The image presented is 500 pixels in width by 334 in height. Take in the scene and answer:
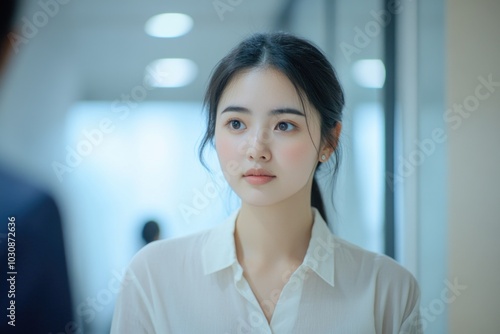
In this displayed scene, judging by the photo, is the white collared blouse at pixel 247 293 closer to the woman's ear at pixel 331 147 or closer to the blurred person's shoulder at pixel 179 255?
the blurred person's shoulder at pixel 179 255

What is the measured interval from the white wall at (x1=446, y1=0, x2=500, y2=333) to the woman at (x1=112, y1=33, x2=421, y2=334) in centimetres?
28

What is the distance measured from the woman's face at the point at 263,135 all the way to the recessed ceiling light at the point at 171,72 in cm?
37

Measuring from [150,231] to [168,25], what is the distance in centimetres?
46

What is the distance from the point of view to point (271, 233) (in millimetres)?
995

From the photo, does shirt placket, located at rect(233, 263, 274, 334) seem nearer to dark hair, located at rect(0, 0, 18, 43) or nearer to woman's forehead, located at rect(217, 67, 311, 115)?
woman's forehead, located at rect(217, 67, 311, 115)

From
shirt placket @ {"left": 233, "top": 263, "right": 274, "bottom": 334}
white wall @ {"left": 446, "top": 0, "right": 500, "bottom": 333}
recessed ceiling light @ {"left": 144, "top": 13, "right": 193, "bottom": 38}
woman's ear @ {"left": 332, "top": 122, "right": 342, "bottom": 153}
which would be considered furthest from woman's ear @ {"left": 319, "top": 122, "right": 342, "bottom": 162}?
recessed ceiling light @ {"left": 144, "top": 13, "right": 193, "bottom": 38}

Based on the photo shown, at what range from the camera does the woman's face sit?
0.93 metres

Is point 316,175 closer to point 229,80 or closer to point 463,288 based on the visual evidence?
point 229,80

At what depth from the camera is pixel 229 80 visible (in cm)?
96

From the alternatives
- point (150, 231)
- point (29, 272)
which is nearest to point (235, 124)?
point (150, 231)

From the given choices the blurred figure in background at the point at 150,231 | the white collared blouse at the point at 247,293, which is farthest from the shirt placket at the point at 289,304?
the blurred figure in background at the point at 150,231

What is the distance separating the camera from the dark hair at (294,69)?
3.10 feet

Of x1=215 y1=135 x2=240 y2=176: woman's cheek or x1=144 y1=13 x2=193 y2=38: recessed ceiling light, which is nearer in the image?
x1=215 y1=135 x2=240 y2=176: woman's cheek

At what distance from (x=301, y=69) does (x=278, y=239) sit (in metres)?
0.29
